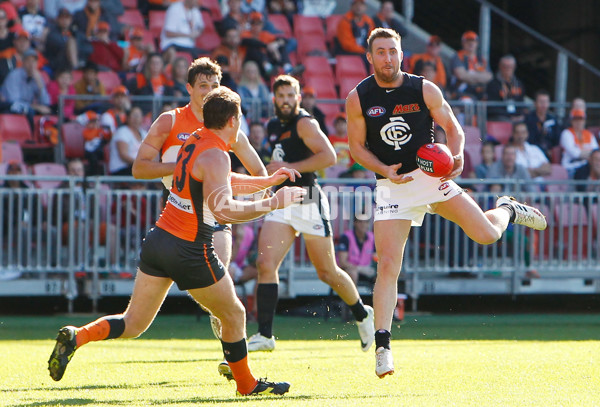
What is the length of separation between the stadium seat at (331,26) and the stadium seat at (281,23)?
2.39 ft

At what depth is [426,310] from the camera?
14.1m

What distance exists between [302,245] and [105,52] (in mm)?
5668

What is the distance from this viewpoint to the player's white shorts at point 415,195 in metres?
7.11

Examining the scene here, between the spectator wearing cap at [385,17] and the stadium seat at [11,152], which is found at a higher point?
the spectator wearing cap at [385,17]

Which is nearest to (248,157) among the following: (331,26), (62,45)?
(62,45)

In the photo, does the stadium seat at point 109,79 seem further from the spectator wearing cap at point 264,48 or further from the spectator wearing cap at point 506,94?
the spectator wearing cap at point 506,94

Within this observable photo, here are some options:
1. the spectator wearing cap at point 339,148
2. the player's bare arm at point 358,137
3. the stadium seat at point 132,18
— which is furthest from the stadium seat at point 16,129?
the player's bare arm at point 358,137

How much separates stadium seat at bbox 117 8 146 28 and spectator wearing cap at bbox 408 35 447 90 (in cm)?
496

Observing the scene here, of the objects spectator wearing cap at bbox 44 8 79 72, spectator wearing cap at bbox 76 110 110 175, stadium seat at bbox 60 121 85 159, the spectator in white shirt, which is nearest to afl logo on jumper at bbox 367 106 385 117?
spectator wearing cap at bbox 76 110 110 175

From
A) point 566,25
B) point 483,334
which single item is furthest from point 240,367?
point 566,25

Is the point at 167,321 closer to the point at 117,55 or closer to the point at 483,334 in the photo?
the point at 483,334

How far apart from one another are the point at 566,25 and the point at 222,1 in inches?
297

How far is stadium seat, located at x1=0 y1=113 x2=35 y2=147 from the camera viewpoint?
14.4 meters

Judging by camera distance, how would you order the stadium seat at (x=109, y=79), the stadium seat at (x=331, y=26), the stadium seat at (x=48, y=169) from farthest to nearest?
the stadium seat at (x=331, y=26) → the stadium seat at (x=109, y=79) → the stadium seat at (x=48, y=169)
